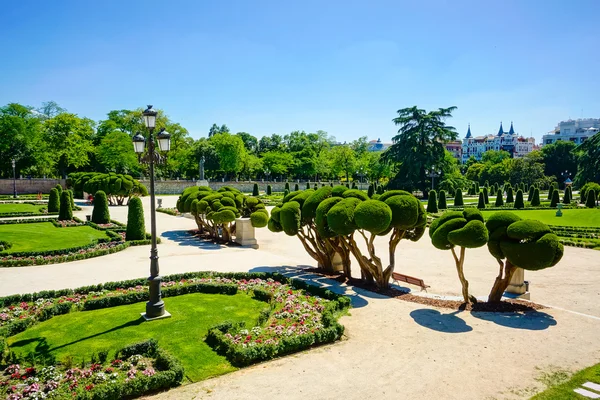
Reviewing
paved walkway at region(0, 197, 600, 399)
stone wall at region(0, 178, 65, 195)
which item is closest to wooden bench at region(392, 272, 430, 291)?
paved walkway at region(0, 197, 600, 399)

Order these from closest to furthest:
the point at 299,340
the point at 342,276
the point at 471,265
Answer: the point at 299,340 < the point at 342,276 < the point at 471,265

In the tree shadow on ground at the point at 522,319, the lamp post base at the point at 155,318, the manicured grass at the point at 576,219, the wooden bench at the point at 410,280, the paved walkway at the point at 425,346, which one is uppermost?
the manicured grass at the point at 576,219

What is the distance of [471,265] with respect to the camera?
A: 55.1ft

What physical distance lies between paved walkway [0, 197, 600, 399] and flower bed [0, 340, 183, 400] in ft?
1.08

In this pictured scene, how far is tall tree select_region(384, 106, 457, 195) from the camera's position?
5225 centimetres

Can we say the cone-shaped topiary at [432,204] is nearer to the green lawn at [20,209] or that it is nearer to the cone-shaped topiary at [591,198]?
the cone-shaped topiary at [591,198]

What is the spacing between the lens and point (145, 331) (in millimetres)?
9188

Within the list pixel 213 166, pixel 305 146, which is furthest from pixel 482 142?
pixel 213 166

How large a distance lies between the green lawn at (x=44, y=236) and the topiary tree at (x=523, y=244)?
58.2ft

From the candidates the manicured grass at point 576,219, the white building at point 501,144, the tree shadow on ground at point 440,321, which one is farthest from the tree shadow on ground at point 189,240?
the white building at point 501,144

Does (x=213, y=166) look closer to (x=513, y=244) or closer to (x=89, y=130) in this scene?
(x=89, y=130)

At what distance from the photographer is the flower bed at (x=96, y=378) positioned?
251 inches

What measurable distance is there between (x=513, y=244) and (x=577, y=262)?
963 centimetres

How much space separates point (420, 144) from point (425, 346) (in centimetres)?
4726
